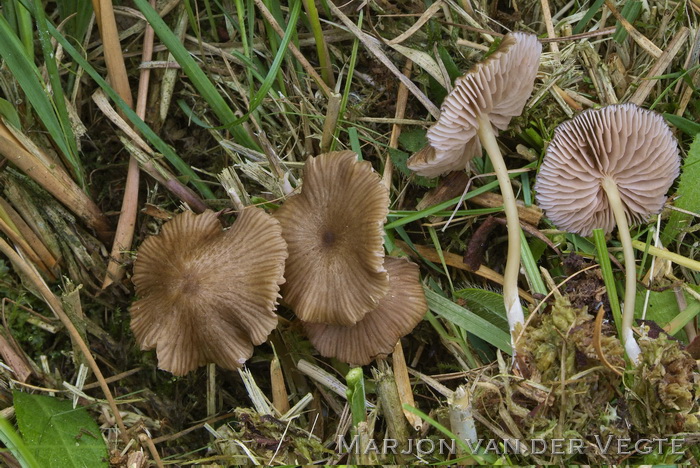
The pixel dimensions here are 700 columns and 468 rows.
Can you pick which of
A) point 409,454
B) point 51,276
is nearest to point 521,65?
point 409,454

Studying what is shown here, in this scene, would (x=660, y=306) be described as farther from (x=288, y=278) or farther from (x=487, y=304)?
(x=288, y=278)

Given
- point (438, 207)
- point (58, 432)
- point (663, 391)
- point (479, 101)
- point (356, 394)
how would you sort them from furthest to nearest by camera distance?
point (438, 207) < point (58, 432) < point (479, 101) < point (356, 394) < point (663, 391)

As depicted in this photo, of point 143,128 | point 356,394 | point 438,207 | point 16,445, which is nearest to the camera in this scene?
point 16,445

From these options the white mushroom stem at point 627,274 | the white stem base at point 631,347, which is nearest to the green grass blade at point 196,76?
the white mushroom stem at point 627,274

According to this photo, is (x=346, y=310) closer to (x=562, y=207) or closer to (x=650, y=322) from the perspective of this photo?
(x=562, y=207)

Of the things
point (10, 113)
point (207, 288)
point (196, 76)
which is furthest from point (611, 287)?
point (10, 113)
